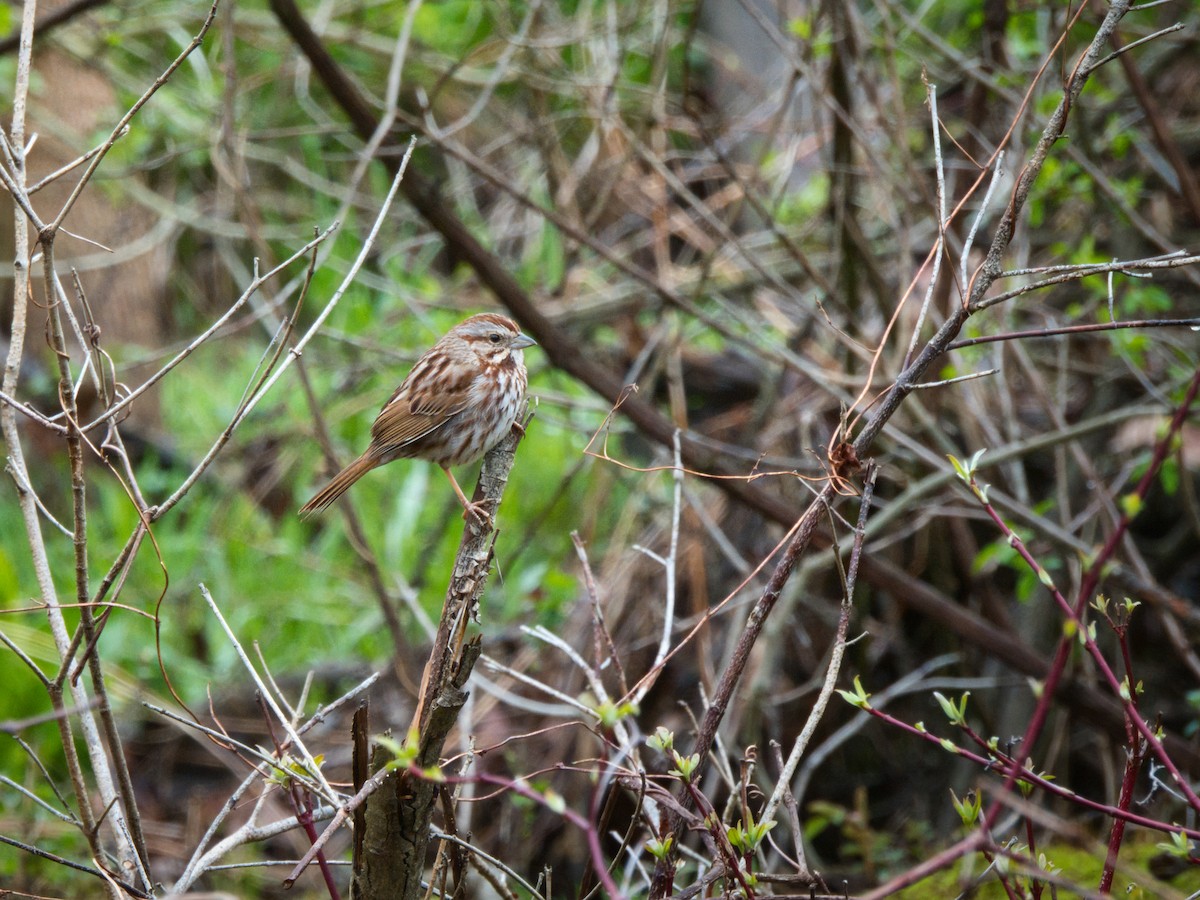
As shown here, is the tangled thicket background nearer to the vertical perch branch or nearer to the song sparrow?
the vertical perch branch

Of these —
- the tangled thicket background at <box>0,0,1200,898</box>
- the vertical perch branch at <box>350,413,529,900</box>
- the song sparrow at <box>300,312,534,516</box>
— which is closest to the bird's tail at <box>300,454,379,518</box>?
the song sparrow at <box>300,312,534,516</box>

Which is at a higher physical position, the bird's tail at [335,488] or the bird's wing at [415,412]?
the bird's wing at [415,412]

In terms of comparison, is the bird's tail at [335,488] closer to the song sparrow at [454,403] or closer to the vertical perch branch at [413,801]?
the song sparrow at [454,403]

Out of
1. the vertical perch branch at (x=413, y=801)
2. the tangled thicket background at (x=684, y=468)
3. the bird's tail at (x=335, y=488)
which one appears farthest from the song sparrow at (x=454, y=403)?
the vertical perch branch at (x=413, y=801)

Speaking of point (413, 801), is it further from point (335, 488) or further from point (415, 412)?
point (415, 412)

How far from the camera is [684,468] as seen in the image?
9.15ft

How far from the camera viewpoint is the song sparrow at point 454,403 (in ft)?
12.7

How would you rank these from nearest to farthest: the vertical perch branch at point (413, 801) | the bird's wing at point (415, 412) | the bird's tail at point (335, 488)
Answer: the vertical perch branch at point (413, 801) → the bird's tail at point (335, 488) → the bird's wing at point (415, 412)

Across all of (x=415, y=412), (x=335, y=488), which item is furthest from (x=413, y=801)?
(x=415, y=412)

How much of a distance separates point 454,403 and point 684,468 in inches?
52.9

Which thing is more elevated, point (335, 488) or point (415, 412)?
point (415, 412)

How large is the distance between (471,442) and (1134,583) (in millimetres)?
2385

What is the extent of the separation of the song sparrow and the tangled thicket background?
Result: 0.30 m

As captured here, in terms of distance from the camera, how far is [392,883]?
7.54ft
